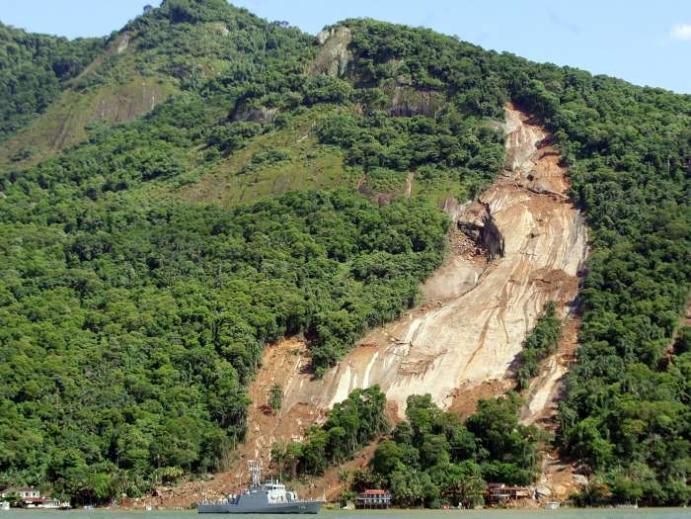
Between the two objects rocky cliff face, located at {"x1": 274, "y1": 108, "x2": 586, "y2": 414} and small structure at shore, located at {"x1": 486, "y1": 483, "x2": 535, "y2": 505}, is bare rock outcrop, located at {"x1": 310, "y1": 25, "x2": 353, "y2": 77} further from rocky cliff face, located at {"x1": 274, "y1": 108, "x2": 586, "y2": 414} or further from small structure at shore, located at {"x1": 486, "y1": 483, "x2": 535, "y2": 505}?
small structure at shore, located at {"x1": 486, "y1": 483, "x2": 535, "y2": 505}

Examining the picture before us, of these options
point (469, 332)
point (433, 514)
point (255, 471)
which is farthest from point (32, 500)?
point (469, 332)

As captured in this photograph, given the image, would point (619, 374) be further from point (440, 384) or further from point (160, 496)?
point (160, 496)

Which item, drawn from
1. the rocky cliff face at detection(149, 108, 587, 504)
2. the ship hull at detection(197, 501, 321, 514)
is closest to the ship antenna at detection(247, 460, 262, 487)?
the rocky cliff face at detection(149, 108, 587, 504)

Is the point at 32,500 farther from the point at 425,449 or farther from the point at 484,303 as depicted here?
the point at 484,303

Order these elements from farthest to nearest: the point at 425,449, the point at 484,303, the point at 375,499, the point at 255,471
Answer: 1. the point at 484,303
2. the point at 425,449
3. the point at 255,471
4. the point at 375,499

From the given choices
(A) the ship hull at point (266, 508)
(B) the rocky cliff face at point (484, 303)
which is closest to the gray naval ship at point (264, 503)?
(A) the ship hull at point (266, 508)

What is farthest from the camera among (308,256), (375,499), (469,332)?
(308,256)

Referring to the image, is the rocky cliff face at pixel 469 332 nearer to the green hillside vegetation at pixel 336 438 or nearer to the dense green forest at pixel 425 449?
the green hillside vegetation at pixel 336 438
